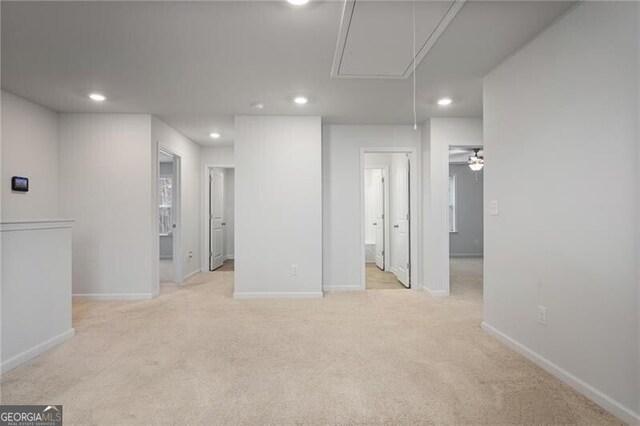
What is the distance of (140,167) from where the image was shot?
421 centimetres

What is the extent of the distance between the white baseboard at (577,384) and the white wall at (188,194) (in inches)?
178

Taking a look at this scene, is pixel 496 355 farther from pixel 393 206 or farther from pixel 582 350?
pixel 393 206

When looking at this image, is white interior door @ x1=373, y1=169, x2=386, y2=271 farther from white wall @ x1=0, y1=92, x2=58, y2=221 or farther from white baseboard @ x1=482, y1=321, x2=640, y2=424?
white wall @ x1=0, y1=92, x2=58, y2=221

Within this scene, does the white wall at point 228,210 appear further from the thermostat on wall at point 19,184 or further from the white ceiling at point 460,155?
the white ceiling at point 460,155

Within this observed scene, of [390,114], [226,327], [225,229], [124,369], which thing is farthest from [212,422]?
[225,229]

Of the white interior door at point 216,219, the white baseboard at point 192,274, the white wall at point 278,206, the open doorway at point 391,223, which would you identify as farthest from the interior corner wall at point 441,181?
the white interior door at point 216,219

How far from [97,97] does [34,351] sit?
2509 mm

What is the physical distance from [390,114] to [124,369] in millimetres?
3767

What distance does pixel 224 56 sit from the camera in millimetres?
2684

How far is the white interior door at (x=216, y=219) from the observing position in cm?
632

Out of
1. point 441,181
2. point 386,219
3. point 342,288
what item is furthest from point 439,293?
point 386,219

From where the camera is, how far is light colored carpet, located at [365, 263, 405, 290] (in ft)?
16.1

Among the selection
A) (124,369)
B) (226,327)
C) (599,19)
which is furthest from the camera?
(226,327)

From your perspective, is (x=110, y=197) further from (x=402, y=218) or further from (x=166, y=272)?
(x=402, y=218)
